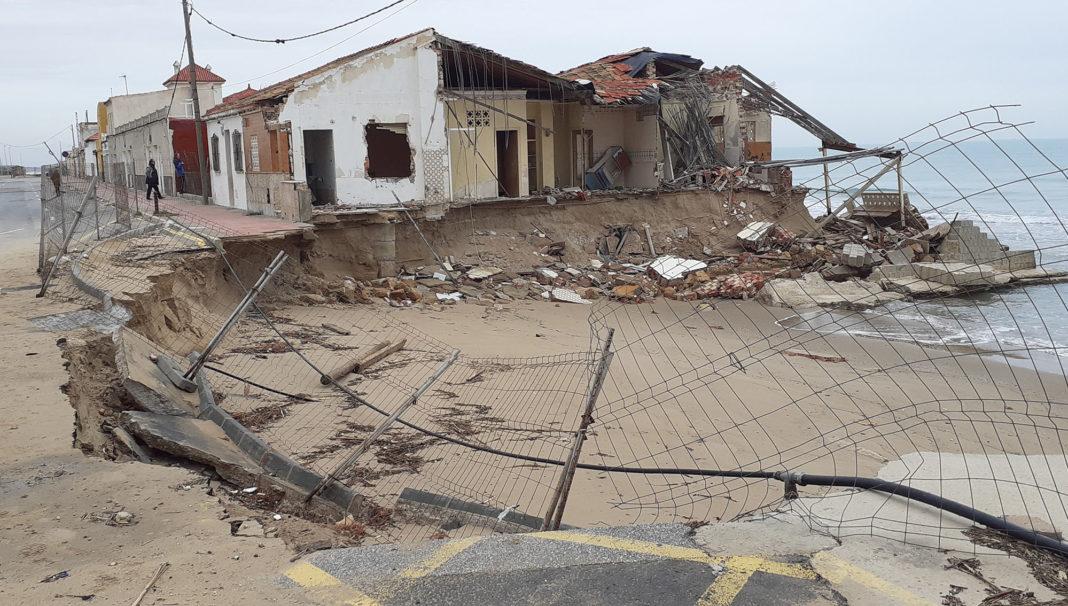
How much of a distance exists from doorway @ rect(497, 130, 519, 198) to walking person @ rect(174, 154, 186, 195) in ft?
44.2

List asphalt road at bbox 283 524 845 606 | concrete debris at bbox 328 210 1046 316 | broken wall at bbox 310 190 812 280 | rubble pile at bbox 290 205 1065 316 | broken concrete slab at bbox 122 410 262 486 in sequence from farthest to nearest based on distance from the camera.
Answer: broken wall at bbox 310 190 812 280 < concrete debris at bbox 328 210 1046 316 < rubble pile at bbox 290 205 1065 316 < broken concrete slab at bbox 122 410 262 486 < asphalt road at bbox 283 524 845 606

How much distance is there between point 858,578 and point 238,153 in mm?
22824

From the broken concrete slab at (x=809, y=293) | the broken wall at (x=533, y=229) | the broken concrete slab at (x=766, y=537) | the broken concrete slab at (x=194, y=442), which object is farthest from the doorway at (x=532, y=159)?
the broken concrete slab at (x=766, y=537)

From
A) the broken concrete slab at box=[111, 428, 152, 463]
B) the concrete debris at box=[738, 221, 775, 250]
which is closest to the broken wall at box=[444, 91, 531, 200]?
the concrete debris at box=[738, 221, 775, 250]

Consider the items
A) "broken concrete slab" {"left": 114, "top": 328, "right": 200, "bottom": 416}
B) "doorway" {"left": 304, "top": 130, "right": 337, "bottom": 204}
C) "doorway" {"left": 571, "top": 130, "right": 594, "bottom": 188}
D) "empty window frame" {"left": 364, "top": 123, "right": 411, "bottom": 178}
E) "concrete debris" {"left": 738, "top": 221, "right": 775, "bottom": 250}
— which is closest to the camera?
"broken concrete slab" {"left": 114, "top": 328, "right": 200, "bottom": 416}

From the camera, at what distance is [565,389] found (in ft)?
36.8

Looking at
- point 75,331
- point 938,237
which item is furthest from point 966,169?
point 75,331

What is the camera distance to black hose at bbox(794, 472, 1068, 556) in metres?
4.04

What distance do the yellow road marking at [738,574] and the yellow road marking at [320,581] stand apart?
1576 mm

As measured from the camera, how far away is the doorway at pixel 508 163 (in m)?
23.2

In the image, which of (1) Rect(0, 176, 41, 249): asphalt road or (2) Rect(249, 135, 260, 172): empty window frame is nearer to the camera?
(2) Rect(249, 135, 260, 172): empty window frame

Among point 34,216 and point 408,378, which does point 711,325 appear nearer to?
point 408,378

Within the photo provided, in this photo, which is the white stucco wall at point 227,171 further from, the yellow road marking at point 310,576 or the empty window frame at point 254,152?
the yellow road marking at point 310,576

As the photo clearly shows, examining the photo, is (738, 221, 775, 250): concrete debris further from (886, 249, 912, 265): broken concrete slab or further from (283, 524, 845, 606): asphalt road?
(283, 524, 845, 606): asphalt road
